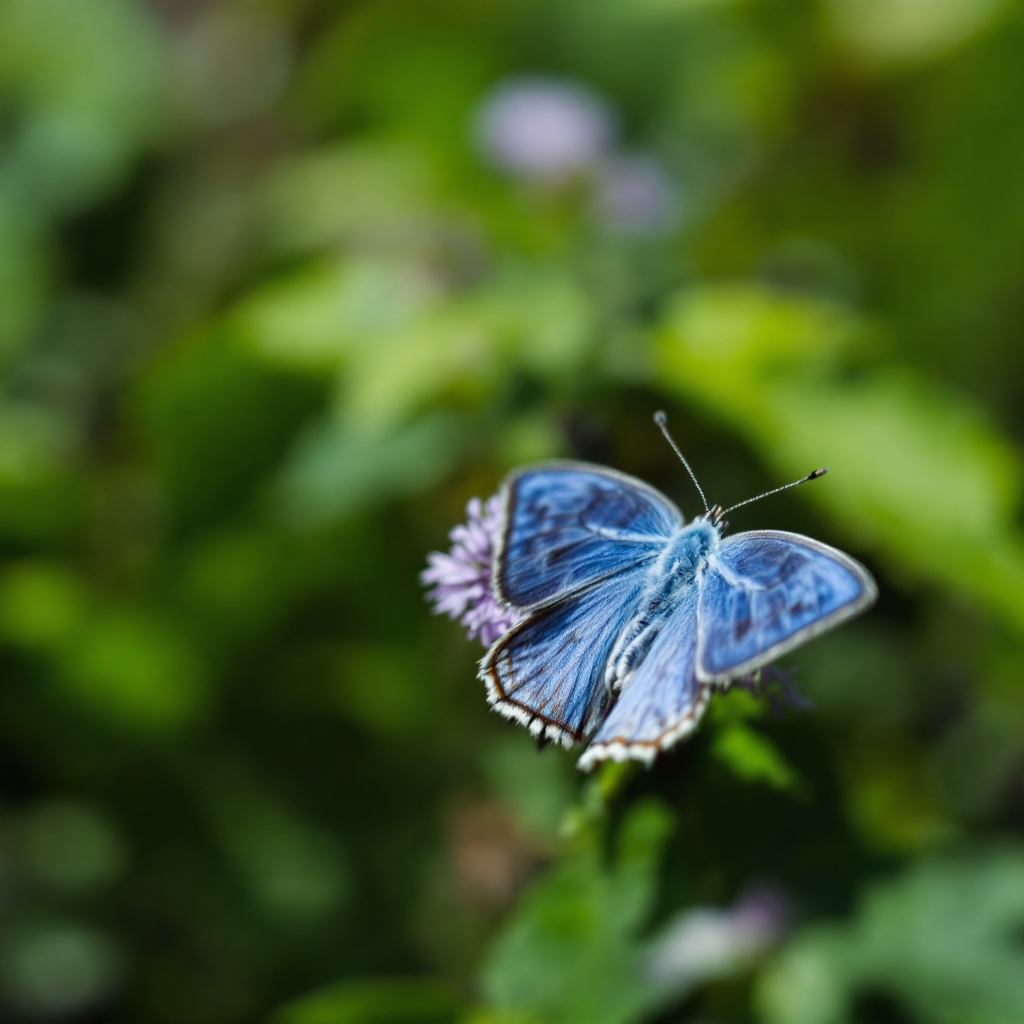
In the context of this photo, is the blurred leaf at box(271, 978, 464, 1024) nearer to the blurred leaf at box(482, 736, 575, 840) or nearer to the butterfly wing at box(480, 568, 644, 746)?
the blurred leaf at box(482, 736, 575, 840)

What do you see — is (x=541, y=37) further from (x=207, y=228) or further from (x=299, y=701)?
(x=299, y=701)

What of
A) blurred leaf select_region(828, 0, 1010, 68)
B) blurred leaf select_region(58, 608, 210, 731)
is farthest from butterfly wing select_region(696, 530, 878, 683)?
blurred leaf select_region(828, 0, 1010, 68)

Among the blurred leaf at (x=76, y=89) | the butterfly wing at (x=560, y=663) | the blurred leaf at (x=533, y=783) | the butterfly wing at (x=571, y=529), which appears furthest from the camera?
the blurred leaf at (x=76, y=89)

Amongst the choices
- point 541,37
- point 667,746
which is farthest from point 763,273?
point 667,746

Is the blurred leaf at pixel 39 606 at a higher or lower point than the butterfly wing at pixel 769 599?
higher

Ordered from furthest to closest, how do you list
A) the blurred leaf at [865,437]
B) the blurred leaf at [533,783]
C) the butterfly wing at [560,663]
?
1. the blurred leaf at [865,437]
2. the blurred leaf at [533,783]
3. the butterfly wing at [560,663]

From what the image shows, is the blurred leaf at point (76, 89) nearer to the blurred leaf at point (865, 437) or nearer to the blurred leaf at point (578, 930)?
the blurred leaf at point (865, 437)

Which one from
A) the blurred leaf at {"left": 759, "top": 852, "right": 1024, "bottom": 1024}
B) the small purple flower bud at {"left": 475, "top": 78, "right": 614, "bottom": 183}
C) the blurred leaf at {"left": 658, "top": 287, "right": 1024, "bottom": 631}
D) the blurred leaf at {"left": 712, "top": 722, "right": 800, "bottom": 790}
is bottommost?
the blurred leaf at {"left": 759, "top": 852, "right": 1024, "bottom": 1024}

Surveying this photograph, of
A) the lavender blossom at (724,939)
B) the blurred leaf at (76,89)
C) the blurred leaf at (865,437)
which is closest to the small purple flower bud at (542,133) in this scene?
the blurred leaf at (865,437)

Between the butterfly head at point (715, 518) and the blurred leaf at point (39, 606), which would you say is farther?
the blurred leaf at point (39, 606)
